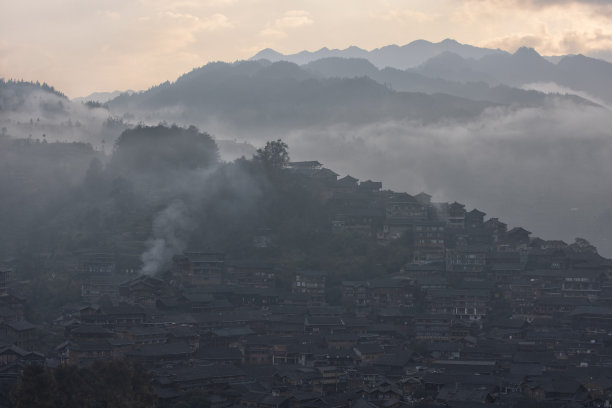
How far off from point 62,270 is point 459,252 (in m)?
20.7

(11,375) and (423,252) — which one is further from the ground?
(423,252)

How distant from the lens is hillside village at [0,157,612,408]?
3966 cm

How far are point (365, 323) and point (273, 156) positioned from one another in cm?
2104

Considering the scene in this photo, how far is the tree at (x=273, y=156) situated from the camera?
219 feet

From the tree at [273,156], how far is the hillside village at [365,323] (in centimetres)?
554

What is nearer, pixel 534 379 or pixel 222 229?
pixel 534 379

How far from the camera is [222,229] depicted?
201ft

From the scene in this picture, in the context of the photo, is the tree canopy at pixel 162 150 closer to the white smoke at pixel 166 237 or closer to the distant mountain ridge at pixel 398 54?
the white smoke at pixel 166 237

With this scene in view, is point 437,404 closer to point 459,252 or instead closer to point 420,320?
point 420,320

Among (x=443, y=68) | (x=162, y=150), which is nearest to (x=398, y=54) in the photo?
(x=443, y=68)

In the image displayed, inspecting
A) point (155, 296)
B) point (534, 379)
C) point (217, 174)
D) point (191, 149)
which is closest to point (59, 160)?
point (191, 149)

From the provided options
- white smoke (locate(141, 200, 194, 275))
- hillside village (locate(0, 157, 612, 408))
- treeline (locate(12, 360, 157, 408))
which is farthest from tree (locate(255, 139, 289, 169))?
treeline (locate(12, 360, 157, 408))

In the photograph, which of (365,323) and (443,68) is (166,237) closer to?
(365,323)

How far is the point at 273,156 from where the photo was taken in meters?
67.2
